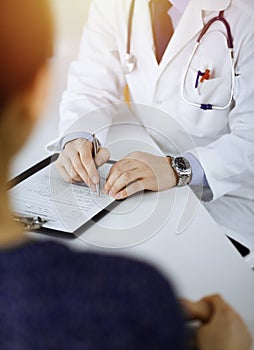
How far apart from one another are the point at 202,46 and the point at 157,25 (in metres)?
0.13

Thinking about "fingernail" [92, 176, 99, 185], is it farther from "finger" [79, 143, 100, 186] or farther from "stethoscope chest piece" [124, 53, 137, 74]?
"stethoscope chest piece" [124, 53, 137, 74]

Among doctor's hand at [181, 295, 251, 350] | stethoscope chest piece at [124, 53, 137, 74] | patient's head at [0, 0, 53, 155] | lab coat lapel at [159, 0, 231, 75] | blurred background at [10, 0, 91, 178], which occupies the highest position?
patient's head at [0, 0, 53, 155]

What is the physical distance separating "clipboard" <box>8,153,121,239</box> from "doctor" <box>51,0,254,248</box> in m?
0.02

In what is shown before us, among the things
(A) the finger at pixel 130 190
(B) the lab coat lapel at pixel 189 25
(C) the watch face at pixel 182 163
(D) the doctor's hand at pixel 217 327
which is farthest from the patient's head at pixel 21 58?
(B) the lab coat lapel at pixel 189 25

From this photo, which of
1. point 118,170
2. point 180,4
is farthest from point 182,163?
point 180,4

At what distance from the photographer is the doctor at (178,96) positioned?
0.92m

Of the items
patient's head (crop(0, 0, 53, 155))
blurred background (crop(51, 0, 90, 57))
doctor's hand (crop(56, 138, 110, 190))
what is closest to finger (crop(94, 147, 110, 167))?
doctor's hand (crop(56, 138, 110, 190))

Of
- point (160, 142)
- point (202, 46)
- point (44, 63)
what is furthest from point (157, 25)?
point (44, 63)

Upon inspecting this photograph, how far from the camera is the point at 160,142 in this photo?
1091mm

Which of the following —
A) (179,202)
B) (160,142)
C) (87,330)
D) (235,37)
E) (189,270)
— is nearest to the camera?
(87,330)

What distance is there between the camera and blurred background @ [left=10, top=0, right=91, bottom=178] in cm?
96

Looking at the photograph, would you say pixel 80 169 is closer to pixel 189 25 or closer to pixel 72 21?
pixel 189 25

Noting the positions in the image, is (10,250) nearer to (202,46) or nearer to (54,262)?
(54,262)

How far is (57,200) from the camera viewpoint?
83cm
